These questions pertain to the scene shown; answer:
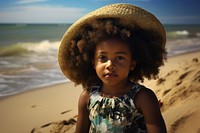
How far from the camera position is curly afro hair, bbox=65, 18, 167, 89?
1816 mm

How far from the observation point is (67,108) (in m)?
3.66

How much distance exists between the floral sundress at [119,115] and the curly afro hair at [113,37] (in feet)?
0.71

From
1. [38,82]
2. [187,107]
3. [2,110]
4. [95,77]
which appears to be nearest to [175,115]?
[187,107]

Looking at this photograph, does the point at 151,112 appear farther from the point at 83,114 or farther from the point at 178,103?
the point at 178,103

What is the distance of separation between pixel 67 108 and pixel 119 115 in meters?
1.96

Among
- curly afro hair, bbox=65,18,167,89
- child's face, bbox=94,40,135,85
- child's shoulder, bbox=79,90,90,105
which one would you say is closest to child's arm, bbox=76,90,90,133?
child's shoulder, bbox=79,90,90,105

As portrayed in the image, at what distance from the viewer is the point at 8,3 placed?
19516mm

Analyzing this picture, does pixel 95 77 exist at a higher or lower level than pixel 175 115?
higher

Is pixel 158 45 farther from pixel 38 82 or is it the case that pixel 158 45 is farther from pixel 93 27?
pixel 38 82

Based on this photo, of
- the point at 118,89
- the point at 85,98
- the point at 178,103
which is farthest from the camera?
the point at 178,103

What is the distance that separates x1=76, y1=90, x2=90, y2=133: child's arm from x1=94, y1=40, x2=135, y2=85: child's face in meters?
0.25

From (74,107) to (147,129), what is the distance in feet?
6.58

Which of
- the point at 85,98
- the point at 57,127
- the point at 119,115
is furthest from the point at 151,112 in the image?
the point at 57,127

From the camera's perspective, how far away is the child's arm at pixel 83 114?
1.98 m
